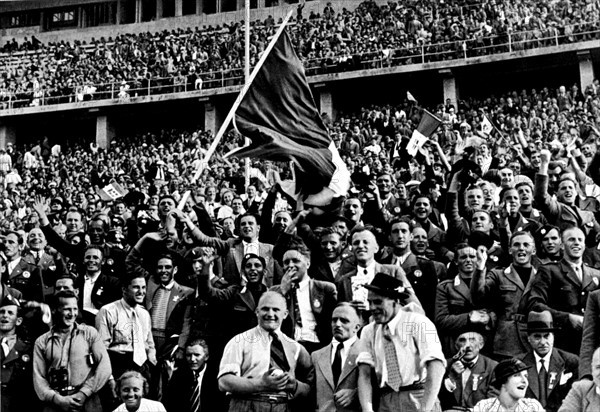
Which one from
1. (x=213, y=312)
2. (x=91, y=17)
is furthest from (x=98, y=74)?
(x=213, y=312)

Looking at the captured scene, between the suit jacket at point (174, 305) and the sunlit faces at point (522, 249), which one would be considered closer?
the sunlit faces at point (522, 249)

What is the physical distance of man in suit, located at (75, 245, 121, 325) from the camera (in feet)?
29.7

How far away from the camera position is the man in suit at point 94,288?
905 cm

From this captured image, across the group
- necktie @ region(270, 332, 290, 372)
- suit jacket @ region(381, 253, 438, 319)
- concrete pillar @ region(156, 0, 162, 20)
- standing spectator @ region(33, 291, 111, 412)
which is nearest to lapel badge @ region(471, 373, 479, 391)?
suit jacket @ region(381, 253, 438, 319)

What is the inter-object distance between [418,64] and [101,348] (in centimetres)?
2648

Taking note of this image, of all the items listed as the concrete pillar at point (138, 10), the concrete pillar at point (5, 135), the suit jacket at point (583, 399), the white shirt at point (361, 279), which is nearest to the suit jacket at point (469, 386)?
the white shirt at point (361, 279)

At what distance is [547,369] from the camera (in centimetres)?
736

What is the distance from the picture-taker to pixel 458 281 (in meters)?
8.09

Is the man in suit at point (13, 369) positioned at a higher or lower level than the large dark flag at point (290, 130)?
lower

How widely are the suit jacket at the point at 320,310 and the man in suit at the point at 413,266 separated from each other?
680 millimetres

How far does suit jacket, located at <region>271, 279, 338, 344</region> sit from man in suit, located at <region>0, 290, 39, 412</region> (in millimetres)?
2188

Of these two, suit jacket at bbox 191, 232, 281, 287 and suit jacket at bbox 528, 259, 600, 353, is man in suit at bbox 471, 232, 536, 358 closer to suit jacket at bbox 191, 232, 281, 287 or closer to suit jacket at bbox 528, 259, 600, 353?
suit jacket at bbox 528, 259, 600, 353

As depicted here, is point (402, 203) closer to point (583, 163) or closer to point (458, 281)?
point (583, 163)

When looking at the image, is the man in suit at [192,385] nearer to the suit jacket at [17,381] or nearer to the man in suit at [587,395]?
the suit jacket at [17,381]
